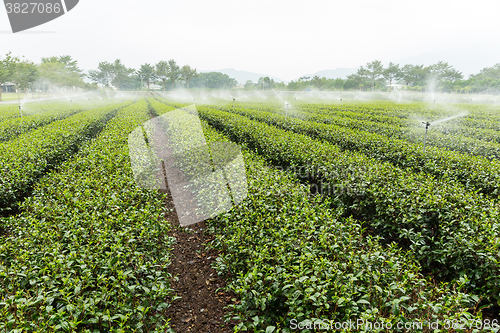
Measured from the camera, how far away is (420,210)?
3.40m

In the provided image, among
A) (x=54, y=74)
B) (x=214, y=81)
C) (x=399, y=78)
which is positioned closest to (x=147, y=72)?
(x=214, y=81)

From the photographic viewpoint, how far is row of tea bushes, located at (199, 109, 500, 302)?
2.74m

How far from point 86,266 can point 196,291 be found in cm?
158

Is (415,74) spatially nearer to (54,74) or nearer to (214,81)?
(214,81)

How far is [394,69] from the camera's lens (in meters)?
71.1

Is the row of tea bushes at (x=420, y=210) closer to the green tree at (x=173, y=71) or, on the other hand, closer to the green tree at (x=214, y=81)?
the green tree at (x=173, y=71)

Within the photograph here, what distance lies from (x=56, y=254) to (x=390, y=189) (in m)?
4.22

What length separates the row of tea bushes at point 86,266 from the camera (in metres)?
1.72

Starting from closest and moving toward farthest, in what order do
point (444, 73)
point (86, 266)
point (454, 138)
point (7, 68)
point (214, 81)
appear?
point (86, 266) → point (454, 138) → point (7, 68) → point (444, 73) → point (214, 81)

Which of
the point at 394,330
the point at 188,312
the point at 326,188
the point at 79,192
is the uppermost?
the point at 79,192

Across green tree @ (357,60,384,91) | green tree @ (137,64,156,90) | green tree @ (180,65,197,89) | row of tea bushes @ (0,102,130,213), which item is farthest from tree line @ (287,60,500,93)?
row of tea bushes @ (0,102,130,213)

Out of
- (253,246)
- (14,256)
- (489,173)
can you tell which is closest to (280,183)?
(253,246)

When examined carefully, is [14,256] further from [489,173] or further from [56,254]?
[489,173]

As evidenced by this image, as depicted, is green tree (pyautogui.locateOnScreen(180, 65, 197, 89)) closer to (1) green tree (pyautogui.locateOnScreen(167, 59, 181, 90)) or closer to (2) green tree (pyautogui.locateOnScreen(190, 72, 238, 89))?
(1) green tree (pyautogui.locateOnScreen(167, 59, 181, 90))
